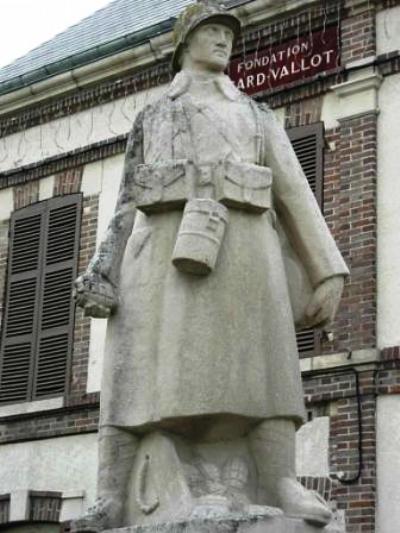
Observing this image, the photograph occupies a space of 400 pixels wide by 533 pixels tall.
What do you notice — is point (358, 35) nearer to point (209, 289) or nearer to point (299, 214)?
point (299, 214)

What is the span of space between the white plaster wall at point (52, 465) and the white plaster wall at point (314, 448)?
2.80 m

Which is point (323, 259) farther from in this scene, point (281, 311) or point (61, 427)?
point (61, 427)

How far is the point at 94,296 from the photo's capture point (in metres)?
5.24

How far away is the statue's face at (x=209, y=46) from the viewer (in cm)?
558

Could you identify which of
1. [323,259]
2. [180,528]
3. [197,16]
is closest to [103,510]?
[180,528]

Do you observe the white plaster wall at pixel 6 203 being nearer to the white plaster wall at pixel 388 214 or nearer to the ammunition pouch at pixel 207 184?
the white plaster wall at pixel 388 214

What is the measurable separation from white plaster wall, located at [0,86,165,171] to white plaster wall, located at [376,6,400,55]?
294 centimetres

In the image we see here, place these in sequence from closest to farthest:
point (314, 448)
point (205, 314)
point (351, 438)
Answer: point (205, 314) < point (351, 438) < point (314, 448)

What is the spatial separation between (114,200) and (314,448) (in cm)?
420

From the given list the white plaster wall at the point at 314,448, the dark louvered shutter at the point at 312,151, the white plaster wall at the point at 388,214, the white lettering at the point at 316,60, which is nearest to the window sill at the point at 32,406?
the white plaster wall at the point at 314,448

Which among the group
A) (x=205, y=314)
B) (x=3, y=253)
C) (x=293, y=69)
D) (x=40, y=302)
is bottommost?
(x=205, y=314)

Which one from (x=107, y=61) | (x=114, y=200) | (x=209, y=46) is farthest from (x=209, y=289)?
(x=107, y=61)

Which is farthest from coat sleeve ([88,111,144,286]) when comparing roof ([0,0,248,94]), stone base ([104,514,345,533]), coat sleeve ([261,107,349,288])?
roof ([0,0,248,94])

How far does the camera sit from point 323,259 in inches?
212
